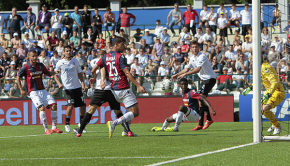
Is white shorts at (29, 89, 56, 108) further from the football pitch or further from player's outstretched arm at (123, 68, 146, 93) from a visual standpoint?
player's outstretched arm at (123, 68, 146, 93)

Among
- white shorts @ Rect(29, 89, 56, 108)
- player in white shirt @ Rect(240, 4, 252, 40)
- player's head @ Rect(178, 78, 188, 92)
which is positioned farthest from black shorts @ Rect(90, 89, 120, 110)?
player in white shirt @ Rect(240, 4, 252, 40)

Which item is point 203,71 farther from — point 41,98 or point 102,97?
point 41,98

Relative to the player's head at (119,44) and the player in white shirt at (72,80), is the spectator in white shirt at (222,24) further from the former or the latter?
the player's head at (119,44)

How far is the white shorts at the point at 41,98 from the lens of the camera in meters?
14.8

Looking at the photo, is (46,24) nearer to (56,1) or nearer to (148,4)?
→ (56,1)

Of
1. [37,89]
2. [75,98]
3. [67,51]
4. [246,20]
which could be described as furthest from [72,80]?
[246,20]

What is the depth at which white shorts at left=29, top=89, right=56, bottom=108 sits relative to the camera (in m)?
14.8

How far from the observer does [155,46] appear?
26469 millimetres

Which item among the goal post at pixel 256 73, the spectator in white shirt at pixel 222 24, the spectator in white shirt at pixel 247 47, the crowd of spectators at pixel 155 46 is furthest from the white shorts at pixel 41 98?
the spectator in white shirt at pixel 222 24

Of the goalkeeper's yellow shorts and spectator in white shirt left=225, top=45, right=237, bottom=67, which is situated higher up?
spectator in white shirt left=225, top=45, right=237, bottom=67

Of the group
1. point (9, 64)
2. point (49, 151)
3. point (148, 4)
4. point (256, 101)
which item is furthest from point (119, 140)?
point (148, 4)

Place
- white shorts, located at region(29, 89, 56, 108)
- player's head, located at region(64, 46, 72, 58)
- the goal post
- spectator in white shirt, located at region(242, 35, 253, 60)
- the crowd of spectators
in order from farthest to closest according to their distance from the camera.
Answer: spectator in white shirt, located at region(242, 35, 253, 60) < the crowd of spectators < player's head, located at region(64, 46, 72, 58) < white shorts, located at region(29, 89, 56, 108) < the goal post

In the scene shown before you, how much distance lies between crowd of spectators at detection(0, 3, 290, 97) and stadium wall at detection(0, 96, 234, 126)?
1.45 feet

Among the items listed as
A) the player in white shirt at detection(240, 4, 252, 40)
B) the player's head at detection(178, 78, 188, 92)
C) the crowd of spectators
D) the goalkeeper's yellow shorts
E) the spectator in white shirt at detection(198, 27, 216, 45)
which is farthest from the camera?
the player in white shirt at detection(240, 4, 252, 40)
